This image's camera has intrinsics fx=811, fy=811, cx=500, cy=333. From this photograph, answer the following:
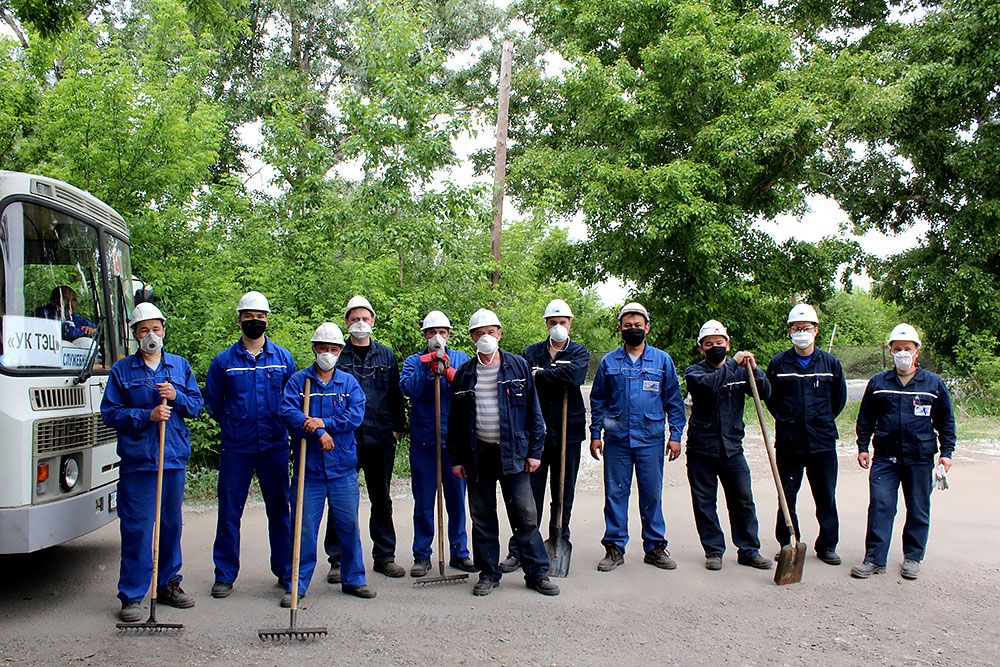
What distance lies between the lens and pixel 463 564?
6.19 m

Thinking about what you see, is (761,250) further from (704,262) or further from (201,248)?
(201,248)

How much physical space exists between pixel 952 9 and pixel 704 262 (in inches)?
350

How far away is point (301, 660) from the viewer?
14.4ft

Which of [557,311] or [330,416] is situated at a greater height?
[557,311]

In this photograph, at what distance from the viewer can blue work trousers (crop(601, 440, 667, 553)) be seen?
6332 millimetres

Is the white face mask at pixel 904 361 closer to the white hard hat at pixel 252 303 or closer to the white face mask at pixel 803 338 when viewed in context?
the white face mask at pixel 803 338

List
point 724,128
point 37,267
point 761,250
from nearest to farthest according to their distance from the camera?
point 37,267 < point 724,128 < point 761,250

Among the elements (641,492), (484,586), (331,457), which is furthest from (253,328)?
(641,492)

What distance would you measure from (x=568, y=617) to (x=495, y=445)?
124cm

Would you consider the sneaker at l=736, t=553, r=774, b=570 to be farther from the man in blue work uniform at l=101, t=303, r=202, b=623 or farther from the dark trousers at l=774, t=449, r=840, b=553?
the man in blue work uniform at l=101, t=303, r=202, b=623

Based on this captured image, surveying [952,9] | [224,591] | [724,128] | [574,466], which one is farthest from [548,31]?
[224,591]

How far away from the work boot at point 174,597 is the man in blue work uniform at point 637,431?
3.00 m

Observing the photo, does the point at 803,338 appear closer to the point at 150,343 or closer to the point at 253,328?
the point at 253,328

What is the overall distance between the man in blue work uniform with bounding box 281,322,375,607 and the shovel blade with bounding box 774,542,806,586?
9.40ft
